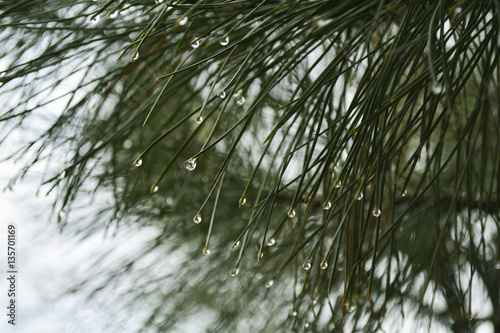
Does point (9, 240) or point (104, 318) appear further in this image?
point (9, 240)

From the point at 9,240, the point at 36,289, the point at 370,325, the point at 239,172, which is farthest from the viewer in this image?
the point at 36,289

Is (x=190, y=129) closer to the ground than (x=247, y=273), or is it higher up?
higher up

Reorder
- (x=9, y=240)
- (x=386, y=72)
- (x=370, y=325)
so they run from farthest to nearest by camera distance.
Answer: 1. (x=9, y=240)
2. (x=370, y=325)
3. (x=386, y=72)

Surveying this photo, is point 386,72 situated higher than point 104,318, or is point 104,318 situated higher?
point 386,72

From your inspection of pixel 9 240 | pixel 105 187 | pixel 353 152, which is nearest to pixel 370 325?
pixel 353 152

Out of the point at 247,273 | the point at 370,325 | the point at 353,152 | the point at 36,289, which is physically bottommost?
the point at 36,289

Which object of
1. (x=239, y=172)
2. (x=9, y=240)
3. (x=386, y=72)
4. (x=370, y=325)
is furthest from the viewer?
(x=9, y=240)

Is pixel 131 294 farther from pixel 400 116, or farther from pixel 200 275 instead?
pixel 400 116

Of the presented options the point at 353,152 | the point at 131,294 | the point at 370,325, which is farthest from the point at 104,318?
the point at 353,152

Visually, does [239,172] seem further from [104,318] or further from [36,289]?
[36,289]
